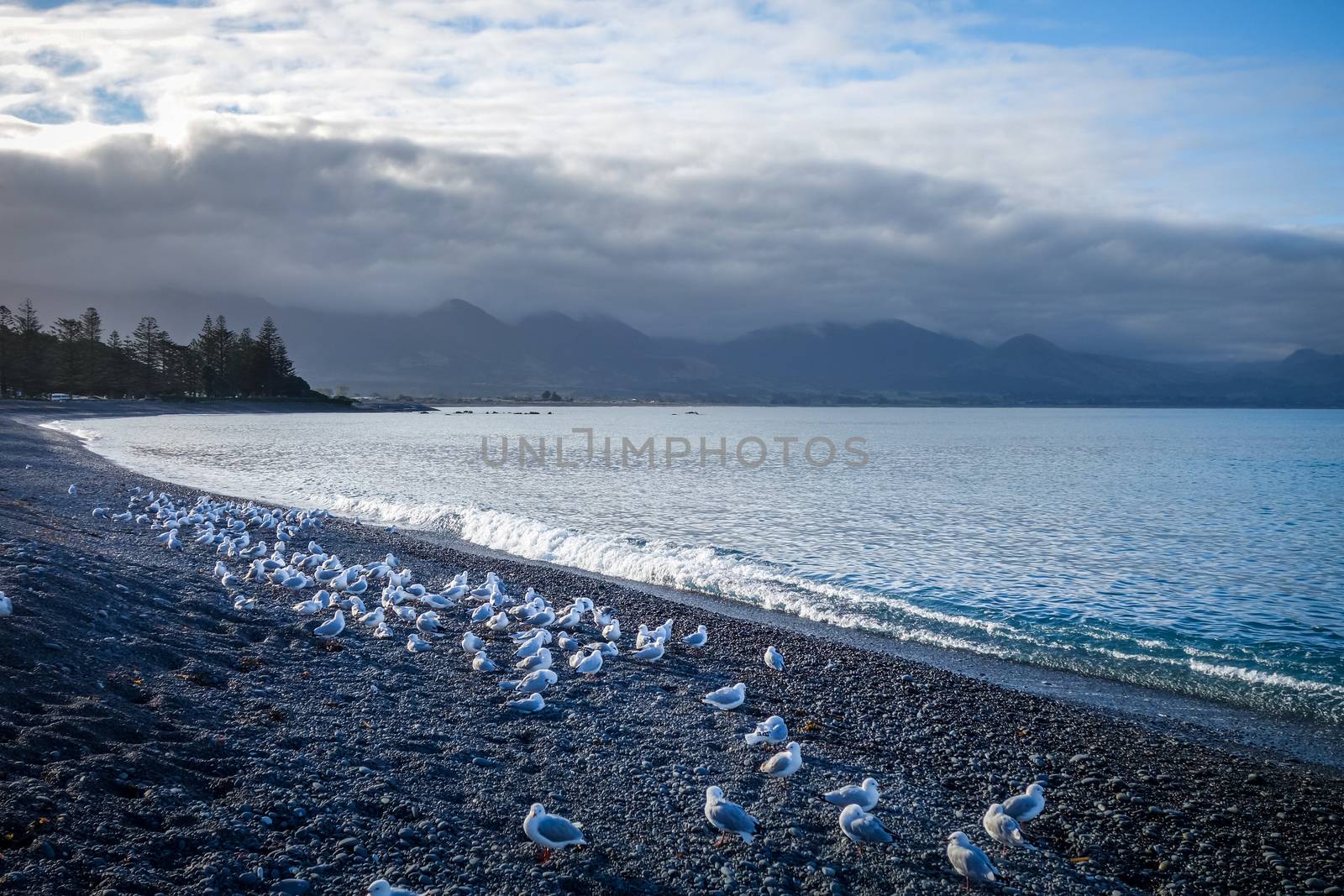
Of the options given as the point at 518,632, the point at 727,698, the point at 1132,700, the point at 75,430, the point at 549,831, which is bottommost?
the point at 1132,700

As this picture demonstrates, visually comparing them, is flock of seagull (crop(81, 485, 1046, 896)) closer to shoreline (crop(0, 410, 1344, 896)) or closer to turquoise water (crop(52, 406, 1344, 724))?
shoreline (crop(0, 410, 1344, 896))

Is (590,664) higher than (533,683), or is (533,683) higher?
(533,683)

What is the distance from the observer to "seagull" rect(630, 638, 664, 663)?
1180cm

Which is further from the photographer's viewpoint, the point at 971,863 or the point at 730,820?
the point at 730,820

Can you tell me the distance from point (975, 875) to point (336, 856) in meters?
4.80

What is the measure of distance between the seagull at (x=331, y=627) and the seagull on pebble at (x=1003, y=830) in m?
9.04

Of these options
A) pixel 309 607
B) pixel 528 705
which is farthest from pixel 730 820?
pixel 309 607

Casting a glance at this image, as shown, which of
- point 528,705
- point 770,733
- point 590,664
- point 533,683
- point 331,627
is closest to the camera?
point 770,733

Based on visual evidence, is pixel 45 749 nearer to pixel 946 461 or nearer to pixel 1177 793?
pixel 1177 793

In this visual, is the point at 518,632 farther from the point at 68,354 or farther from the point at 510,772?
the point at 68,354

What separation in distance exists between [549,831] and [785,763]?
2669 mm

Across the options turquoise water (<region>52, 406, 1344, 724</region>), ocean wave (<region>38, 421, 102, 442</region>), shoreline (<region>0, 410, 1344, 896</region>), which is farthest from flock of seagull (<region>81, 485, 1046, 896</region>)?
ocean wave (<region>38, 421, 102, 442</region>)

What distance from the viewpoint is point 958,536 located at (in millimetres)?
25359

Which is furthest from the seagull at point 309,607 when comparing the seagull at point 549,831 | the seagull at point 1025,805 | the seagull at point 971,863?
the seagull at point 1025,805
